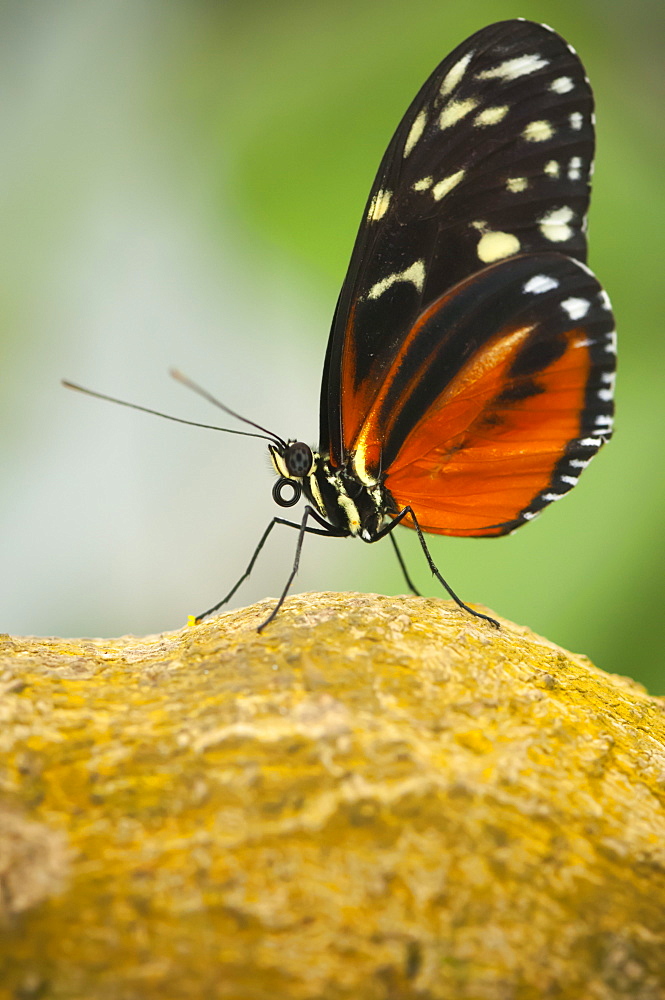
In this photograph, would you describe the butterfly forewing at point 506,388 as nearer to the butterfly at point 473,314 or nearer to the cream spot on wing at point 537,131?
the butterfly at point 473,314

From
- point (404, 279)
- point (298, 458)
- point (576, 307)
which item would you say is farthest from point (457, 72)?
point (298, 458)

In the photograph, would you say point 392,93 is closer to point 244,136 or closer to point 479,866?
point 244,136

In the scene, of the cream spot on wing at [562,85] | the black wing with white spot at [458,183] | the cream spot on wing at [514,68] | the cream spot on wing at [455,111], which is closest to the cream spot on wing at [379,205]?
the black wing with white spot at [458,183]

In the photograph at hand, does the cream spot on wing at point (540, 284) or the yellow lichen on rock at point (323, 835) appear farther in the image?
the cream spot on wing at point (540, 284)

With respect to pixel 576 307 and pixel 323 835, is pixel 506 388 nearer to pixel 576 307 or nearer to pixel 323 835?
pixel 576 307

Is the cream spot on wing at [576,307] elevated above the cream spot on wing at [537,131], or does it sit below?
below
